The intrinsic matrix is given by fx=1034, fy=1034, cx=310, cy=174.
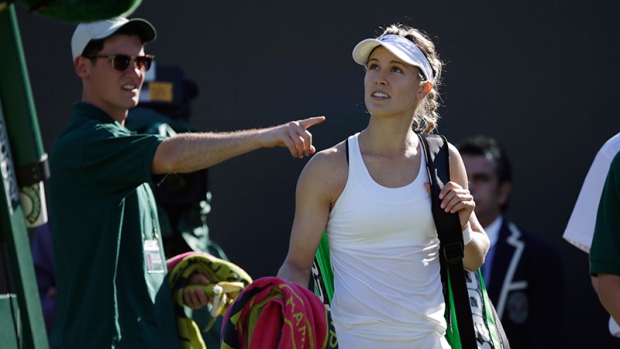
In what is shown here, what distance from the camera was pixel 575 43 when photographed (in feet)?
20.8

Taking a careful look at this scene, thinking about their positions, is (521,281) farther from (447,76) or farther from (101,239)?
(101,239)

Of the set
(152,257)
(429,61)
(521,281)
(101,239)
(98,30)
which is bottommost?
(521,281)

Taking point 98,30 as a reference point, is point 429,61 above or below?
below

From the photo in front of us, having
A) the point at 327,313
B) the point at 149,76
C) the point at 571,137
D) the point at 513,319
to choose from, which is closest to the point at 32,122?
the point at 327,313

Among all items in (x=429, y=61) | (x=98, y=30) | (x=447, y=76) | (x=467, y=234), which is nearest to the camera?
(x=467, y=234)

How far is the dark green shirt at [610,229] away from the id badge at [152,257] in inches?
61.3

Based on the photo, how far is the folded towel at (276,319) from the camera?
3098mm

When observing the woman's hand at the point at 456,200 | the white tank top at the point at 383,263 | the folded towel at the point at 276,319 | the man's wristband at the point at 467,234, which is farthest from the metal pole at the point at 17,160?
the man's wristband at the point at 467,234

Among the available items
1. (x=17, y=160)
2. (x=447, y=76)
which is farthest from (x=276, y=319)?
(x=447, y=76)

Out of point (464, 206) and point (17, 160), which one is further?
point (464, 206)

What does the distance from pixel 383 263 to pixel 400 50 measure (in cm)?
72

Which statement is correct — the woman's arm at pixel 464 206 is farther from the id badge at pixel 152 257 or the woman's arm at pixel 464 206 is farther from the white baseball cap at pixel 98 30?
the white baseball cap at pixel 98 30

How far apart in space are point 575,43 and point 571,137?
58 cm

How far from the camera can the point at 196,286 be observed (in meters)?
3.86
